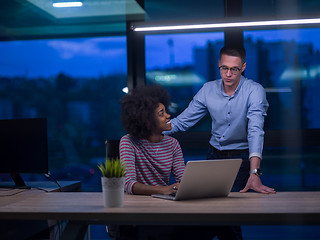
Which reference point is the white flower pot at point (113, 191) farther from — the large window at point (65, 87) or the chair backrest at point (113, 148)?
the large window at point (65, 87)

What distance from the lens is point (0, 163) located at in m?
2.49

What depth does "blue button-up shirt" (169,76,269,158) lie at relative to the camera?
2.65m

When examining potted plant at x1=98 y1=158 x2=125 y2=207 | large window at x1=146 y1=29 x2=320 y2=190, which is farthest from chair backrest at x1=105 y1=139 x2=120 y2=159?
large window at x1=146 y1=29 x2=320 y2=190

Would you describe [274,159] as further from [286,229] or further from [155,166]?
[155,166]

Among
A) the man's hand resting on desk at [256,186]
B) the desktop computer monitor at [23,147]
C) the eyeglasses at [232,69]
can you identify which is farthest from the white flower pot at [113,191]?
the eyeglasses at [232,69]

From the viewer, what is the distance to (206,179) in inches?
67.3

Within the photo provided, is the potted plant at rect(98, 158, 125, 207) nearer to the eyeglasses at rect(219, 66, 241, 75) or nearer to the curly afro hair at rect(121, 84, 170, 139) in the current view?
the curly afro hair at rect(121, 84, 170, 139)

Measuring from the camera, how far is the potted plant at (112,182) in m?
1.59

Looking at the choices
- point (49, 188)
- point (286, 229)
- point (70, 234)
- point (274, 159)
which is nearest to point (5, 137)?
point (49, 188)

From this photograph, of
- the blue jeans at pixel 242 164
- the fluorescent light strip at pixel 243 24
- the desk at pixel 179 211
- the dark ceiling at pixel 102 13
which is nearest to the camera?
the desk at pixel 179 211

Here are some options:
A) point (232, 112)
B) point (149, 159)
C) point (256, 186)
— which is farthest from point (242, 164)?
point (149, 159)

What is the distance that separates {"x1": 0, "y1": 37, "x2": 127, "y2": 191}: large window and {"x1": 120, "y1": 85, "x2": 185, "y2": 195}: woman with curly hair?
10.4 feet

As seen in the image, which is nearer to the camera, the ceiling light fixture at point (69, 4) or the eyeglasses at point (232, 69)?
the eyeglasses at point (232, 69)

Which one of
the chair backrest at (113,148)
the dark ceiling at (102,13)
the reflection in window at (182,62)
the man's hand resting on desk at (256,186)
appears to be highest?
the dark ceiling at (102,13)
